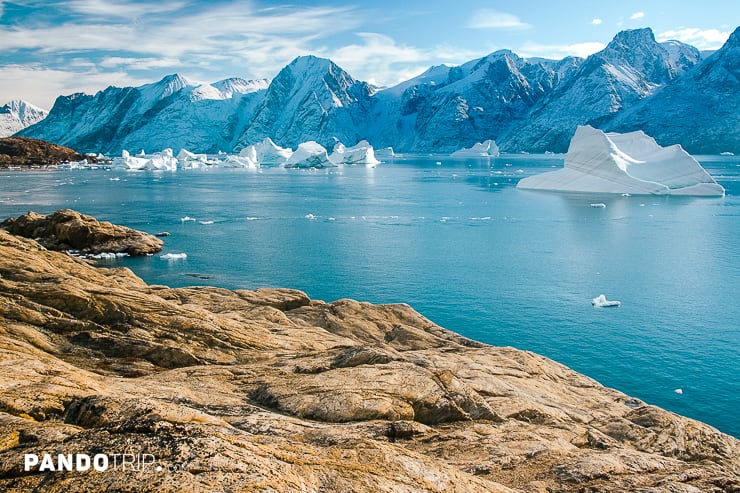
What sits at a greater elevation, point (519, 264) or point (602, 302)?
point (519, 264)

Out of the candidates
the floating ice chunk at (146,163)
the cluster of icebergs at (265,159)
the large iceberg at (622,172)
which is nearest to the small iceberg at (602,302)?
the large iceberg at (622,172)

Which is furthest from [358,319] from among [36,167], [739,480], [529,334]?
[36,167]

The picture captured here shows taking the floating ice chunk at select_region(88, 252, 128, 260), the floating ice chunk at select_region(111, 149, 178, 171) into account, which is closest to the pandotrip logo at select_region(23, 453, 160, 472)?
the floating ice chunk at select_region(88, 252, 128, 260)

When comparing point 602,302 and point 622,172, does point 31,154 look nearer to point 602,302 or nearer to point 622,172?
point 622,172

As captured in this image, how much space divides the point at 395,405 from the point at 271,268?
2824cm

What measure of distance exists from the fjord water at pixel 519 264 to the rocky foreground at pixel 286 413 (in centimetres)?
763

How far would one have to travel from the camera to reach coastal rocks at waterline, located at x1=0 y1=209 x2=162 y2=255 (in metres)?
41.5

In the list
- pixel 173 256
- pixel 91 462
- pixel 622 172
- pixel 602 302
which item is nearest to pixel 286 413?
pixel 91 462

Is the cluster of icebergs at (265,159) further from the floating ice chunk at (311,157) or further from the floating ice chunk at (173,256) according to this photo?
the floating ice chunk at (173,256)

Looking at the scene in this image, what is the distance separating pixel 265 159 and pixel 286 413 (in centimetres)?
17962

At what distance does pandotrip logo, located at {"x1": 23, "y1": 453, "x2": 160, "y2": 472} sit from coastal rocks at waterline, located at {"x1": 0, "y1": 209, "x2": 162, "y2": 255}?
128 feet

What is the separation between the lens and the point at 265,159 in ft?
602

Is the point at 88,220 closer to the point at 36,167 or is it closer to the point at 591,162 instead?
the point at 591,162

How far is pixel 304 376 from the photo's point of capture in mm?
11141
